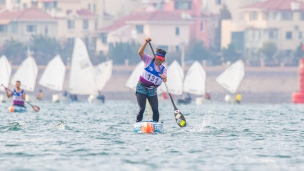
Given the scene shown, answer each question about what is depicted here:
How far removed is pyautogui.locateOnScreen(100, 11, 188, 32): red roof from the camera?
476 feet

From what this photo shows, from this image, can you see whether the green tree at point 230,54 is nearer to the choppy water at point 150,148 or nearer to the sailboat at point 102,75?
the sailboat at point 102,75

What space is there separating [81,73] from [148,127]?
2205 inches

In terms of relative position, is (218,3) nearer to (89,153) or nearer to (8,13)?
(8,13)

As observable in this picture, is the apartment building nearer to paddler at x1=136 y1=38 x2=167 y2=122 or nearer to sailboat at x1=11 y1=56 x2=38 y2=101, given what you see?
sailboat at x1=11 y1=56 x2=38 y2=101

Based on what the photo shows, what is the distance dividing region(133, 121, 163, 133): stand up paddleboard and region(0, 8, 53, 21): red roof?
116m

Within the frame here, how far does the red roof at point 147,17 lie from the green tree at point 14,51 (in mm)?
14863

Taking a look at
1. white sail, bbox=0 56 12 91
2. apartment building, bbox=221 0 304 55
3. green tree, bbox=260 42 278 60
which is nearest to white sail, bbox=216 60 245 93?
white sail, bbox=0 56 12 91

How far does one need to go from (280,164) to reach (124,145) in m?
4.65

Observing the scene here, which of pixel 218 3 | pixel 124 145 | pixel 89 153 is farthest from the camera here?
pixel 218 3

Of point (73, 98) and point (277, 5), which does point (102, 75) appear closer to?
point (73, 98)

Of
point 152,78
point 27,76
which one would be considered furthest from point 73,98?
point 152,78

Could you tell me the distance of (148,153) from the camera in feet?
84.6

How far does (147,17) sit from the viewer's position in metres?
146

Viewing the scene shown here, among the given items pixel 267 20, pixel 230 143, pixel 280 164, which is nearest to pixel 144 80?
pixel 230 143
